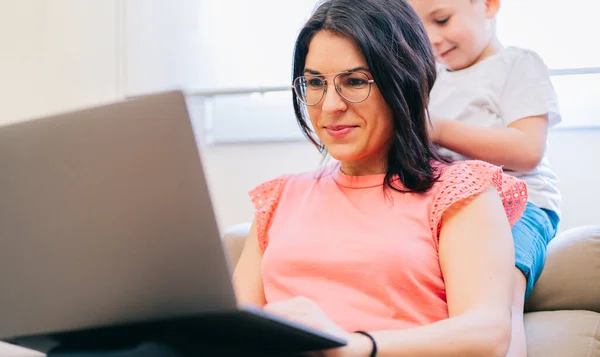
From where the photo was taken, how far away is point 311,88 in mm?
1259

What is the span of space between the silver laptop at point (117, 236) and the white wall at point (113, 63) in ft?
4.57

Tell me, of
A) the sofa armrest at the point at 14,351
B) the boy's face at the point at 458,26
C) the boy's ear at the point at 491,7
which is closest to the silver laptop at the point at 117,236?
the sofa armrest at the point at 14,351

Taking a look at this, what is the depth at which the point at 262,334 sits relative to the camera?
731 millimetres

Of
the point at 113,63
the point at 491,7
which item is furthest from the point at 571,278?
the point at 113,63

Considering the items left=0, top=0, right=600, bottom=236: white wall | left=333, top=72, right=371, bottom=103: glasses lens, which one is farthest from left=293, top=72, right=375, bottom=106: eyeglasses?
left=0, top=0, right=600, bottom=236: white wall

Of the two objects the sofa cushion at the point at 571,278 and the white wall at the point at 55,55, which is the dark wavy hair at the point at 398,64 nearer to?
the sofa cushion at the point at 571,278

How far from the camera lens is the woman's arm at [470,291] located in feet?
3.05

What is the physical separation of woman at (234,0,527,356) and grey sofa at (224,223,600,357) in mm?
201

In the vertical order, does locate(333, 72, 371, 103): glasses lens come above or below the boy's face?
below

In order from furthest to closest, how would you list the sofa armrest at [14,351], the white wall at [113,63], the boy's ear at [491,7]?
the white wall at [113,63], the boy's ear at [491,7], the sofa armrest at [14,351]

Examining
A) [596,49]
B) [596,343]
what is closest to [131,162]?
[596,343]

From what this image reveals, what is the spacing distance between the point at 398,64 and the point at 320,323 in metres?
0.53

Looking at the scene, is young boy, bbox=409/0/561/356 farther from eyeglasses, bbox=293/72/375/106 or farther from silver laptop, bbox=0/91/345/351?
silver laptop, bbox=0/91/345/351

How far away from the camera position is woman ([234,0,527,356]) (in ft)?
3.62
